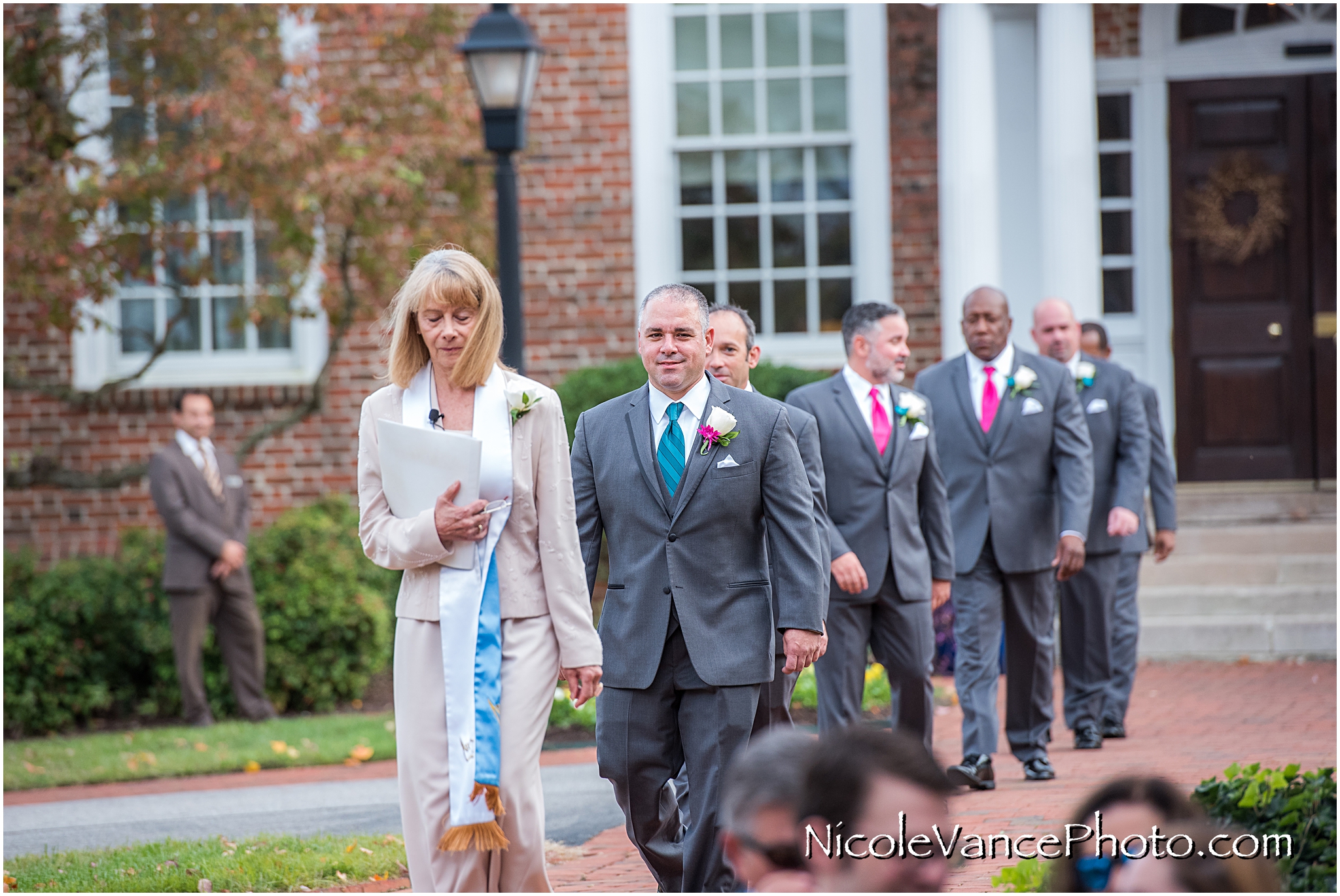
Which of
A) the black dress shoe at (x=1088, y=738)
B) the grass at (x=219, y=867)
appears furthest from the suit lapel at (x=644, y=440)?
the black dress shoe at (x=1088, y=738)

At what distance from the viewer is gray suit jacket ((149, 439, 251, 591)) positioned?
1058 centimetres

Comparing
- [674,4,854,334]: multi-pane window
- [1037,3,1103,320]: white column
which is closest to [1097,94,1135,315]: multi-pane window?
[1037,3,1103,320]: white column

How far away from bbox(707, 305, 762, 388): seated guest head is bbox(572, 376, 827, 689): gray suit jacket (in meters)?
1.18

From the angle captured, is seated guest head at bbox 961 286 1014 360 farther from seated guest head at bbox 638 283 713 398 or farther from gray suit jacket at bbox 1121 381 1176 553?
seated guest head at bbox 638 283 713 398

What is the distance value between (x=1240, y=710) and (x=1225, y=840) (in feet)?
22.0

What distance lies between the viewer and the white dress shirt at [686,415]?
483 cm

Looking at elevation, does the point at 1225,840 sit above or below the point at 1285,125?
below

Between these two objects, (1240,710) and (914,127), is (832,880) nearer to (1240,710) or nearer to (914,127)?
(1240,710)

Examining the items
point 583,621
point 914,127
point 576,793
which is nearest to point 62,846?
point 576,793

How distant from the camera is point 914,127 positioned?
1302cm

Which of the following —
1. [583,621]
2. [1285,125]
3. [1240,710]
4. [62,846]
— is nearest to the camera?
[583,621]

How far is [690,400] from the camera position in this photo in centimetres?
486

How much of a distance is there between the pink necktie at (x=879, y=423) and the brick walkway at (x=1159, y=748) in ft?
5.27

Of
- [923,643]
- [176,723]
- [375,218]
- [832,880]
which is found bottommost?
[176,723]
